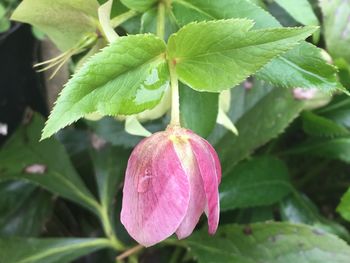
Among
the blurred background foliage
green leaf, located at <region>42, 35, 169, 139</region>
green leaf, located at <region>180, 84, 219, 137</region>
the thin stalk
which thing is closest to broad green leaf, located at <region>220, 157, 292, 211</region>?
the blurred background foliage

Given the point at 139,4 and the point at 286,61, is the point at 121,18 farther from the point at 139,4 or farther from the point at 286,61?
the point at 286,61

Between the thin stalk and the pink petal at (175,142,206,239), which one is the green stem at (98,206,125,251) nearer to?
the thin stalk

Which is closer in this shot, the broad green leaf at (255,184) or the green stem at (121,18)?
the green stem at (121,18)

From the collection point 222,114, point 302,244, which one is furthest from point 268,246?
point 222,114

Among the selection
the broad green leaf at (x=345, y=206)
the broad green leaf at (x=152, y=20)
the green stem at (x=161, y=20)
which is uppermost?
the green stem at (x=161, y=20)

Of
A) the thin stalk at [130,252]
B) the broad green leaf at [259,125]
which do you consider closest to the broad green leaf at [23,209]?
the thin stalk at [130,252]

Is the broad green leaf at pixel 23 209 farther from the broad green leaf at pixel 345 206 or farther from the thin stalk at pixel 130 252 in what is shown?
the broad green leaf at pixel 345 206

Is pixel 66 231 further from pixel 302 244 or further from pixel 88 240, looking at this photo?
pixel 302 244

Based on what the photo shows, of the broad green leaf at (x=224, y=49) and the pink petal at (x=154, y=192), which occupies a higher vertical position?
the broad green leaf at (x=224, y=49)
